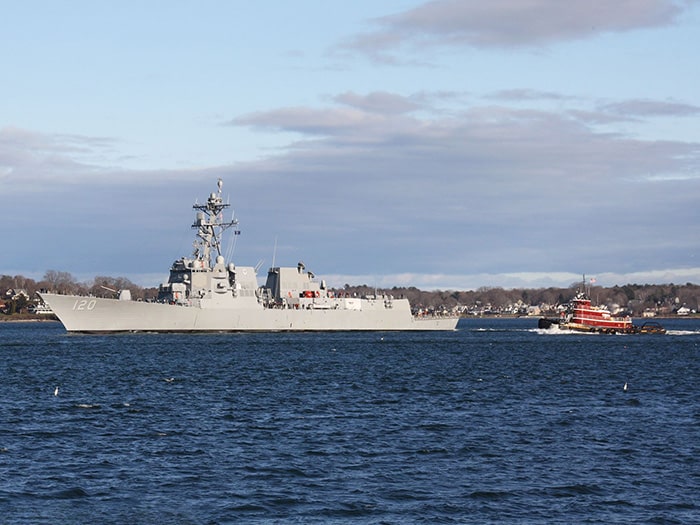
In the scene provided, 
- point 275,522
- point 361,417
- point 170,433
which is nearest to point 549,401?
point 361,417

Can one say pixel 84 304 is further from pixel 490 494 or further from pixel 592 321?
pixel 490 494

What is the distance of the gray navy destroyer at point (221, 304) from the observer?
264ft

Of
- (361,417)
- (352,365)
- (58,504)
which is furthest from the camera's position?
(352,365)

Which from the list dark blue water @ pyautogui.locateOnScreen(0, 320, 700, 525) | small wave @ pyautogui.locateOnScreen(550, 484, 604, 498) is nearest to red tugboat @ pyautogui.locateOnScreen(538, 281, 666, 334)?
dark blue water @ pyautogui.locateOnScreen(0, 320, 700, 525)

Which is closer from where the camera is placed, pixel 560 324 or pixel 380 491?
pixel 380 491

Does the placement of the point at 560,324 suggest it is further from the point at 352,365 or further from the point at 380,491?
the point at 380,491

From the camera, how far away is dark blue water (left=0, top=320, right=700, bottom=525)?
1712cm

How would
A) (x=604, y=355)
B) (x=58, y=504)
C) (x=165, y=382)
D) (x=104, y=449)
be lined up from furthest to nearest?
(x=604, y=355) → (x=165, y=382) → (x=104, y=449) → (x=58, y=504)

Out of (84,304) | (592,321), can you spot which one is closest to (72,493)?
(84,304)

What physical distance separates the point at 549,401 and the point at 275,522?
1961 cm

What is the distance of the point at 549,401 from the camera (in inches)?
1334

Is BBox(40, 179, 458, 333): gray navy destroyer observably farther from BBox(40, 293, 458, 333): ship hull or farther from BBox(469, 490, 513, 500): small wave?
BBox(469, 490, 513, 500): small wave

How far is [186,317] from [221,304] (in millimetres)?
3288

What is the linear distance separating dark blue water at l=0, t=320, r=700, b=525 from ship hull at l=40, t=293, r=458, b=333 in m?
31.9
